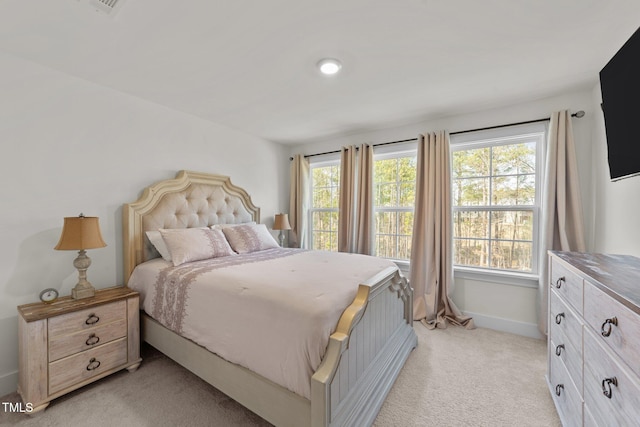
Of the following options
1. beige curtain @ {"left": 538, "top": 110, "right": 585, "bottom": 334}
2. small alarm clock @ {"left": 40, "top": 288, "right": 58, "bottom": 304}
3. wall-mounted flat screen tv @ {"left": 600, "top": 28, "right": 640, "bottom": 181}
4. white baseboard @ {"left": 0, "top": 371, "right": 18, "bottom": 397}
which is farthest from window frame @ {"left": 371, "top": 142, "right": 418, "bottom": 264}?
white baseboard @ {"left": 0, "top": 371, "right": 18, "bottom": 397}

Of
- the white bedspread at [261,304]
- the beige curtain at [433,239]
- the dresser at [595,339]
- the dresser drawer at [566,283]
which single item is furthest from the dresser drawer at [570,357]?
the beige curtain at [433,239]

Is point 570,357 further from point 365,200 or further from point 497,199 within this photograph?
point 365,200

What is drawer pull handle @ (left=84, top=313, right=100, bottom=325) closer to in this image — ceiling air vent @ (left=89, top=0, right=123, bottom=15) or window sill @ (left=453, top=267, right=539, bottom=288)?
ceiling air vent @ (left=89, top=0, right=123, bottom=15)

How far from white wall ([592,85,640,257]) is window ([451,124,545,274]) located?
413 mm

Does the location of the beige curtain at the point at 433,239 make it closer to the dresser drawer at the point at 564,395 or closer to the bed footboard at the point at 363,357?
the bed footboard at the point at 363,357

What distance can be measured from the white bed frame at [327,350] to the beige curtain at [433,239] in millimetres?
692

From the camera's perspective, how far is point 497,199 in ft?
9.32

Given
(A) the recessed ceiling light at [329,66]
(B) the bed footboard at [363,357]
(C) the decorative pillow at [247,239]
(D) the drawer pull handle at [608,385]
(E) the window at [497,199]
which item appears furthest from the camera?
(C) the decorative pillow at [247,239]

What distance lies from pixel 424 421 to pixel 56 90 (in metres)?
3.51

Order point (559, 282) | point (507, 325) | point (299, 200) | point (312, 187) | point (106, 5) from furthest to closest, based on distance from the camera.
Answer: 1. point (312, 187)
2. point (299, 200)
3. point (507, 325)
4. point (559, 282)
5. point (106, 5)

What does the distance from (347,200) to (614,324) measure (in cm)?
282

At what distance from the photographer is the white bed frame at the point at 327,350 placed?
1.25m

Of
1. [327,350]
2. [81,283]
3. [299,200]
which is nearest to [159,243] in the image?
[81,283]

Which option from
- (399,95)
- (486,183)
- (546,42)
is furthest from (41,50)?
(486,183)
